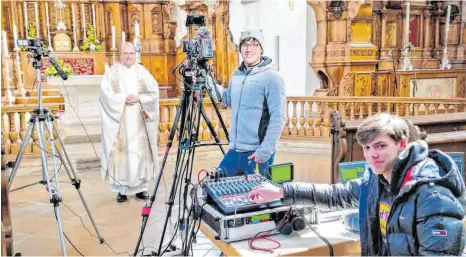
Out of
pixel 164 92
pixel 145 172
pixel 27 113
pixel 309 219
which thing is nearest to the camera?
pixel 309 219

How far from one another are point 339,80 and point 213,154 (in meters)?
3.31

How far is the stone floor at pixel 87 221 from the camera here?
3.87m

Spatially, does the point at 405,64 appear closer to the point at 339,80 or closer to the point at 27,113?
the point at 339,80

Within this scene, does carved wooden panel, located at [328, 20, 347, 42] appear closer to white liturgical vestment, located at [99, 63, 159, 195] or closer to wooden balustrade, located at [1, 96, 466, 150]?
wooden balustrade, located at [1, 96, 466, 150]

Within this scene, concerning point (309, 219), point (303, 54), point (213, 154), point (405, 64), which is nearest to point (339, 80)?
point (405, 64)

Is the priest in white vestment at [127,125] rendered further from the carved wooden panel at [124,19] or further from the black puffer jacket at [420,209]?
the carved wooden panel at [124,19]

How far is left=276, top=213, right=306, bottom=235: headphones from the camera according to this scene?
1.94 meters

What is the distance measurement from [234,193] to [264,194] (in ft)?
0.52

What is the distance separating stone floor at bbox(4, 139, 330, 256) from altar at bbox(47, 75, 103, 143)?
153 centimetres

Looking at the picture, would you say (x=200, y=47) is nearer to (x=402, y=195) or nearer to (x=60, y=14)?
(x=402, y=195)

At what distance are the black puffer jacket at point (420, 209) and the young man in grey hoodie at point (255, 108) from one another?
46.8 inches

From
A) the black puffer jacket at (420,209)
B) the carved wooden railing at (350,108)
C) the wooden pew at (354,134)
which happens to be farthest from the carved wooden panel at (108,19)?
the black puffer jacket at (420,209)

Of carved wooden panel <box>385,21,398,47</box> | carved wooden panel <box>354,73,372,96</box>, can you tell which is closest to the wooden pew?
carved wooden panel <box>354,73,372,96</box>

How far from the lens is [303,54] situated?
11.3 meters
